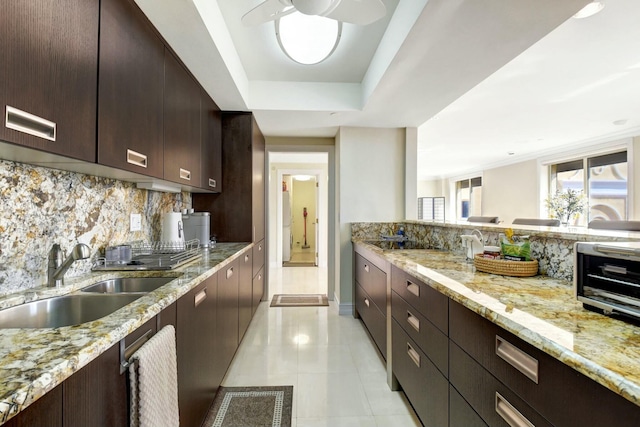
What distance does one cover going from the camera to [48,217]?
1283mm

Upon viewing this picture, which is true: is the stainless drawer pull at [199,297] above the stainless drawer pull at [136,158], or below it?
below

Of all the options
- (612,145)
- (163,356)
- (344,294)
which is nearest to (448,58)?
(163,356)

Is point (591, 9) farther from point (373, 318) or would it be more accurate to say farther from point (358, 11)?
point (373, 318)

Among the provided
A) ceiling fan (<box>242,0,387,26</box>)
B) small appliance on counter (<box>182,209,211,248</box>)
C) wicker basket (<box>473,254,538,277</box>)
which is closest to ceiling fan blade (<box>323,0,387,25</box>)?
ceiling fan (<box>242,0,387,26</box>)

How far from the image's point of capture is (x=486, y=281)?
1314 millimetres

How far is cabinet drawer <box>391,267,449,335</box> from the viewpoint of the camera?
4.16ft

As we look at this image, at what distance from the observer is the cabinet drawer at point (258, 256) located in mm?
3163

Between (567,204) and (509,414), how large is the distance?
6.02 m

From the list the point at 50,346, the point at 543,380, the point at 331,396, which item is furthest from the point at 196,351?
the point at 543,380

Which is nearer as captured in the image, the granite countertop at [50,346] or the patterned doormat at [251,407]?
the granite countertop at [50,346]

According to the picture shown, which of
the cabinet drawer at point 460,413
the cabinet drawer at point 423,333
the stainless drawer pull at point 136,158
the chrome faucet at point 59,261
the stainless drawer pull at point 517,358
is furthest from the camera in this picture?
the stainless drawer pull at point 136,158

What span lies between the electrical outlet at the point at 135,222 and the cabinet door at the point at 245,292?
816 mm

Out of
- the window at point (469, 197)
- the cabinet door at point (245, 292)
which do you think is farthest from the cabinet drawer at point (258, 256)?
the window at point (469, 197)

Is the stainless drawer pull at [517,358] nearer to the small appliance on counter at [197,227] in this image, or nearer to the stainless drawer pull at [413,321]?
the stainless drawer pull at [413,321]
